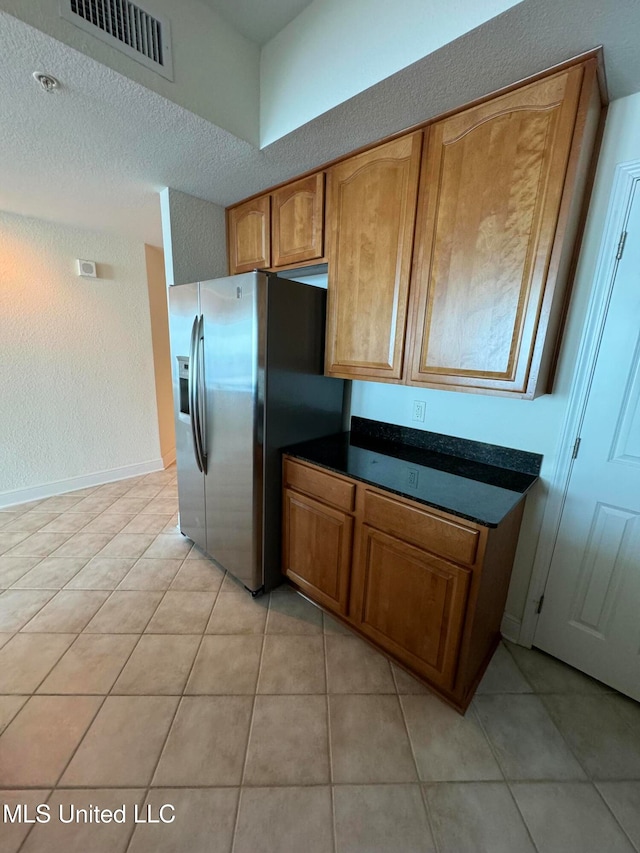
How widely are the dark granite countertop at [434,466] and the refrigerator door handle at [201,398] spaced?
0.52m

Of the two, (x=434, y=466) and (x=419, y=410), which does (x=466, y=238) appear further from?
(x=434, y=466)

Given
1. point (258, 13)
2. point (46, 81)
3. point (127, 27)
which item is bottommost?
point (46, 81)

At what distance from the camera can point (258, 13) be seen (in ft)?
4.65

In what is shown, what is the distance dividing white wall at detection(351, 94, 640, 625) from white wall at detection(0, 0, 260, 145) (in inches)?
56.5

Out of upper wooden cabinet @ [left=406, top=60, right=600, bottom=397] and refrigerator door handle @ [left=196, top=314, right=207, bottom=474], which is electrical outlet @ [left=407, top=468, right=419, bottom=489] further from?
refrigerator door handle @ [left=196, top=314, right=207, bottom=474]

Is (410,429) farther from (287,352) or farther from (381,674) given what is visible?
(381,674)

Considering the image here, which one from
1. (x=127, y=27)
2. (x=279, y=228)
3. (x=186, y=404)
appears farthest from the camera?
(x=186, y=404)

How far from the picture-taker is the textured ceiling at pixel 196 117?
1002 mm

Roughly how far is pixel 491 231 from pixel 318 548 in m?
1.57

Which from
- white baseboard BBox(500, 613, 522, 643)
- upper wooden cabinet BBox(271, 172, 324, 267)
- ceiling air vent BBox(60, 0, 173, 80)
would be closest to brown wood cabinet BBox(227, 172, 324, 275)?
upper wooden cabinet BBox(271, 172, 324, 267)

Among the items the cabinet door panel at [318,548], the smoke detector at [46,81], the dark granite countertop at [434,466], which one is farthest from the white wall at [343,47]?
the cabinet door panel at [318,548]

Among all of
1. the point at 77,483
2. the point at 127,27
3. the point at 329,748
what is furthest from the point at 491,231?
the point at 77,483

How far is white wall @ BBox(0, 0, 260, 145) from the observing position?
1.10 meters

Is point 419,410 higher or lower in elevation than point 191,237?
lower
